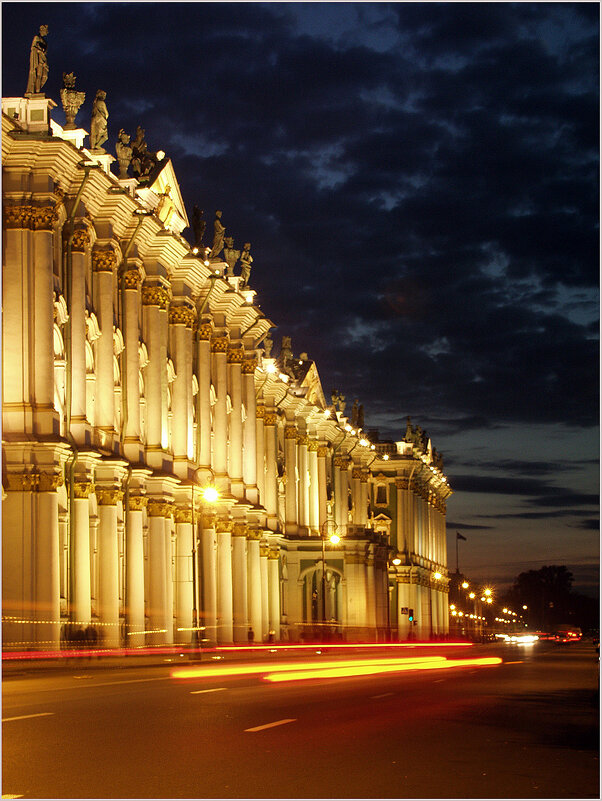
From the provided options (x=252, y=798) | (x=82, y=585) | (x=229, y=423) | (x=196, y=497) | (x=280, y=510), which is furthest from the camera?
(x=280, y=510)

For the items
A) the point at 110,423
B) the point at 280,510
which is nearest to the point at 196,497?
the point at 110,423

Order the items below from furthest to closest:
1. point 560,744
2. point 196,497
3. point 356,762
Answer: point 196,497
point 560,744
point 356,762

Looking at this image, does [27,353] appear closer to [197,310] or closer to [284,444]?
[197,310]

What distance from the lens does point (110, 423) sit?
51.5 meters

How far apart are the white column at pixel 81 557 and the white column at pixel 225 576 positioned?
1905cm

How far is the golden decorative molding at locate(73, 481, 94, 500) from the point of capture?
48.2 metres

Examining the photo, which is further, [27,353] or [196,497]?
[196,497]

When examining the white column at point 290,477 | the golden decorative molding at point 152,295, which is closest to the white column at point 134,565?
the golden decorative molding at point 152,295

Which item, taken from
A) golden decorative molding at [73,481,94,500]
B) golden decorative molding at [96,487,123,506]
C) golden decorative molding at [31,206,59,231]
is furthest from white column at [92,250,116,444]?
golden decorative molding at [31,206,59,231]

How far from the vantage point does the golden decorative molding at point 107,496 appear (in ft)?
167

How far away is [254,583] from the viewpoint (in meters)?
73.0

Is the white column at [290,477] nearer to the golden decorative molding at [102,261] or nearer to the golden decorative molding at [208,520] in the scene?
the golden decorative molding at [208,520]

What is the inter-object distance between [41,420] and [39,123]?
10.3 meters

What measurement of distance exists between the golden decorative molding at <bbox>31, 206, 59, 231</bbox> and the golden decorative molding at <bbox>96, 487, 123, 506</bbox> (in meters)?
10.0
